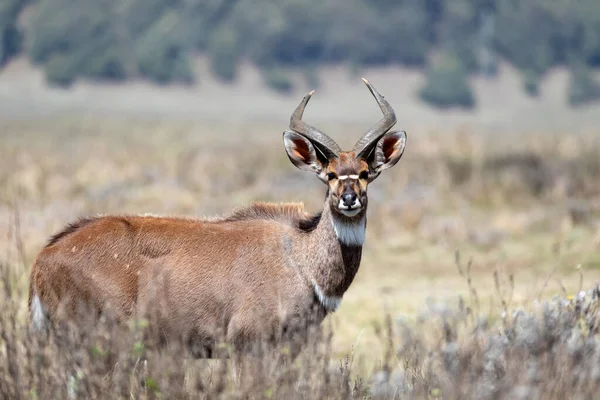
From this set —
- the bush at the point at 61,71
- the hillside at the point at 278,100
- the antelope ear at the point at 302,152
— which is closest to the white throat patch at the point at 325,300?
the antelope ear at the point at 302,152

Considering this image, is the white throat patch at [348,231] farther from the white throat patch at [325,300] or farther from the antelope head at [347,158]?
the white throat patch at [325,300]

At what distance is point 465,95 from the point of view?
315ft

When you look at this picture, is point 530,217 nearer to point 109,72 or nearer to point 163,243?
point 163,243

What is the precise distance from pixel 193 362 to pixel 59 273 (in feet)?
A: 5.97

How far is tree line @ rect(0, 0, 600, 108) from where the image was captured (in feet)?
324

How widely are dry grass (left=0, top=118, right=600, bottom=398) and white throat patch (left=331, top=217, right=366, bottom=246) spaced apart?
739mm

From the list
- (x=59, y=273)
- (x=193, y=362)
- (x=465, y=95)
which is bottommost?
(x=193, y=362)

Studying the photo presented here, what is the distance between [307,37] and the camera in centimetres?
10925

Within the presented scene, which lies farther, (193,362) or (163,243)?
(163,243)

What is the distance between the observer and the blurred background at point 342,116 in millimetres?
19422

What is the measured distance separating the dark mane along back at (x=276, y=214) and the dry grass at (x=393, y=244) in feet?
3.37

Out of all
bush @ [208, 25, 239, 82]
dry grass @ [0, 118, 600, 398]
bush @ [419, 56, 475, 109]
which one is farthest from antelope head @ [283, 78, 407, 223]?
bush @ [208, 25, 239, 82]

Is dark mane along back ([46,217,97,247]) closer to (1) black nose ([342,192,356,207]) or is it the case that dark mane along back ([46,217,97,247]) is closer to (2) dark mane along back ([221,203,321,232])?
(2) dark mane along back ([221,203,321,232])

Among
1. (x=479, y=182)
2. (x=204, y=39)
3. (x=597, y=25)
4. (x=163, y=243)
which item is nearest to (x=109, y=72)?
(x=204, y=39)
